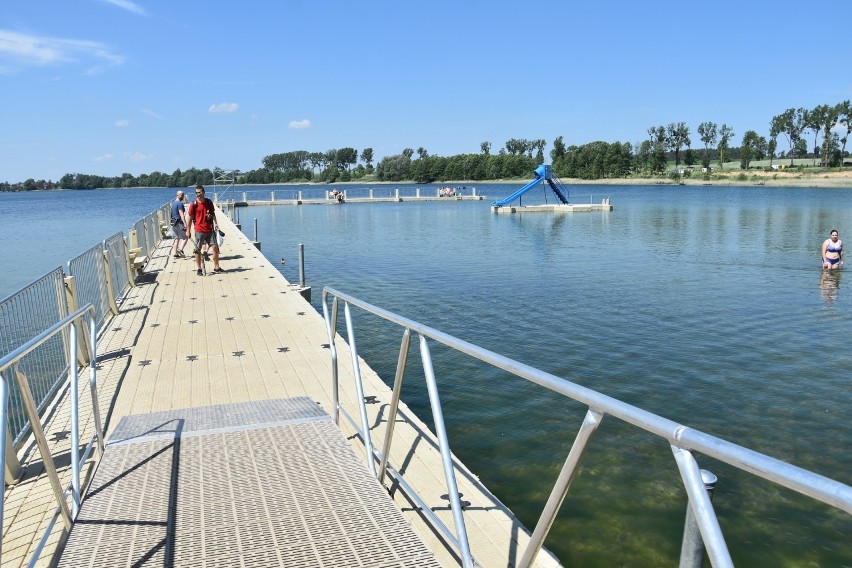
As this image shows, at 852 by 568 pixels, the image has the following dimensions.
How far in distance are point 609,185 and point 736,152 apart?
54437mm

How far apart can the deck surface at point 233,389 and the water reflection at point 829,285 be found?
12572 mm

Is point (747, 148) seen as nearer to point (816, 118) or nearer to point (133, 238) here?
point (816, 118)

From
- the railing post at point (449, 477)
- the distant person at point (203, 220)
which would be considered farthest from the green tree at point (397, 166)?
the railing post at point (449, 477)

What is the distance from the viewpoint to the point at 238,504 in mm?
3764

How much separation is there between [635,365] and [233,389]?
20.6 feet

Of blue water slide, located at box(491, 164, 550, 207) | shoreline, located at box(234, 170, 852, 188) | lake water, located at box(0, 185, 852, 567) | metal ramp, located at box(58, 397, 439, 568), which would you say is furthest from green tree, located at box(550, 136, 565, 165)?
metal ramp, located at box(58, 397, 439, 568)

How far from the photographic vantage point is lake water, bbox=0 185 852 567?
5.98 m

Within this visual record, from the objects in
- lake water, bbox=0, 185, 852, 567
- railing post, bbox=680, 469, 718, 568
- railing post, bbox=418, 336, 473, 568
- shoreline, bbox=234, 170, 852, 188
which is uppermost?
shoreline, bbox=234, 170, 852, 188

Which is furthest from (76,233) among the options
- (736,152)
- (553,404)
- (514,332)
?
(736,152)

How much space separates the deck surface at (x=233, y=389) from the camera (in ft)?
13.5

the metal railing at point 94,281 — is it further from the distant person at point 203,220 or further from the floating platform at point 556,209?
the floating platform at point 556,209

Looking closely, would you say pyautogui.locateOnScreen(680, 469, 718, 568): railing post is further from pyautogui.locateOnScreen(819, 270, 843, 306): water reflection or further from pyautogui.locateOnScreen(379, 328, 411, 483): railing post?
pyautogui.locateOnScreen(819, 270, 843, 306): water reflection

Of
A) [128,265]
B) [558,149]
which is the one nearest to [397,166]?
[558,149]

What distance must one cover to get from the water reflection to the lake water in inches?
5.7
